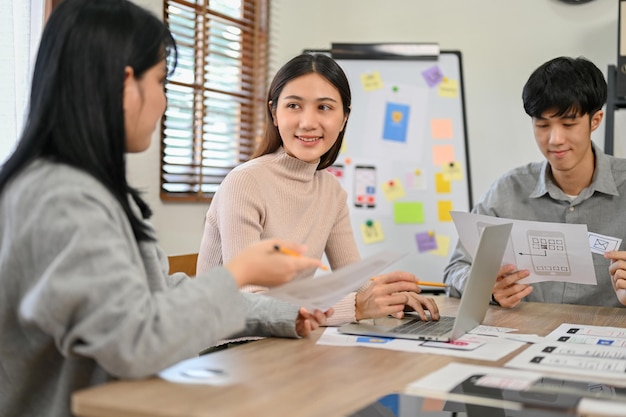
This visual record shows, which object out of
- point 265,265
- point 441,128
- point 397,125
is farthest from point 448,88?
point 265,265

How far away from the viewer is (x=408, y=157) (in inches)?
147

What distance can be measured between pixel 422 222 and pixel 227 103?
3.59 ft

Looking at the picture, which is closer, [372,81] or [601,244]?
[601,244]

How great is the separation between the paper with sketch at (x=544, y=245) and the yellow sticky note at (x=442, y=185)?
1.67 metres

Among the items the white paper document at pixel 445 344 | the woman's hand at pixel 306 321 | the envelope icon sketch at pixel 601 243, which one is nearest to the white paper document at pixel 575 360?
the white paper document at pixel 445 344

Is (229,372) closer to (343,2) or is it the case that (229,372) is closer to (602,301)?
(602,301)

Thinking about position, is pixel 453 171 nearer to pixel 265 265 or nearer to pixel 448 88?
pixel 448 88

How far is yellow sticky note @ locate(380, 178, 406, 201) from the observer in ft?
12.2

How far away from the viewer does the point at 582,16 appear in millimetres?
3662

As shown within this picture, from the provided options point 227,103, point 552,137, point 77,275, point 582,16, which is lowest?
point 77,275

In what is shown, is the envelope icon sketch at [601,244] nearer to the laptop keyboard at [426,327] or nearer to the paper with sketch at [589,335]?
the paper with sketch at [589,335]

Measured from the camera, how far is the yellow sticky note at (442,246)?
367cm

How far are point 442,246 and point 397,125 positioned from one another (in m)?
0.63

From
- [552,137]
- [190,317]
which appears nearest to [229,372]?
[190,317]
